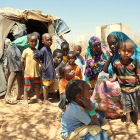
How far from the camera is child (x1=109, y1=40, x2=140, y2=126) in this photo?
3.16 metres

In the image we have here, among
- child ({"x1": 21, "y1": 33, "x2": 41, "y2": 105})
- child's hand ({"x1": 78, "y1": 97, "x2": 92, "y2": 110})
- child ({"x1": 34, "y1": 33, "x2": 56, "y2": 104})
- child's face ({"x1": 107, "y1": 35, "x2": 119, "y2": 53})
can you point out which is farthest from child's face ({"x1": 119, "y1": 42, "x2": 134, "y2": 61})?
child ({"x1": 21, "y1": 33, "x2": 41, "y2": 105})

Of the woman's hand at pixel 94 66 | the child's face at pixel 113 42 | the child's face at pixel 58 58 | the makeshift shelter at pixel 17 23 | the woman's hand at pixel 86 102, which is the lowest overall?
the woman's hand at pixel 86 102

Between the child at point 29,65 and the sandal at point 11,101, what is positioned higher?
the child at point 29,65

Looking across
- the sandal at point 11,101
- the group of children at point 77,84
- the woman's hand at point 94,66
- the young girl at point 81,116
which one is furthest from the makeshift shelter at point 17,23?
the young girl at point 81,116

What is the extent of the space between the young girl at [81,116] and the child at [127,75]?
126 cm

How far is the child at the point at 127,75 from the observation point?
3158 mm

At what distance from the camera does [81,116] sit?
2072mm

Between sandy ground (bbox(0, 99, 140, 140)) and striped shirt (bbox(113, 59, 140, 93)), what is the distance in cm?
67

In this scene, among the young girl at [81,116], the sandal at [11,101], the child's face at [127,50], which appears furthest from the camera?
the sandal at [11,101]

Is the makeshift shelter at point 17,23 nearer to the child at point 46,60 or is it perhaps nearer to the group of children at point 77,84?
the group of children at point 77,84

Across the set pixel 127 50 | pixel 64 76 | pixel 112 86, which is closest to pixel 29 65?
pixel 64 76

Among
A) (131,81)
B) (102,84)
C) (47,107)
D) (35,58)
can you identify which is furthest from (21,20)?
(131,81)

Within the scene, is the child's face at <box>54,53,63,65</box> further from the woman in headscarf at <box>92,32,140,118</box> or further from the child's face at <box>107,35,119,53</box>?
the child's face at <box>107,35,119,53</box>

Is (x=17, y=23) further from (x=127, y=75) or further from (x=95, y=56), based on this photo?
(x=127, y=75)
